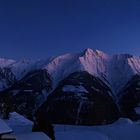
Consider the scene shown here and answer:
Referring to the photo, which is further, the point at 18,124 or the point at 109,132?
the point at 109,132

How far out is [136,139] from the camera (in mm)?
61281

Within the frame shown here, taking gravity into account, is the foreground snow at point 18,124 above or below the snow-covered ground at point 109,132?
above

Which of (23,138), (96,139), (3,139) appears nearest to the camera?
(3,139)

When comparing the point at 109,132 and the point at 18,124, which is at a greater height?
the point at 18,124

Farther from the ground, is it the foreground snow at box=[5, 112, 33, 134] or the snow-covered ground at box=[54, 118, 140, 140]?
the foreground snow at box=[5, 112, 33, 134]

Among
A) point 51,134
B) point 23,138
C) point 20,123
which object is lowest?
point 20,123

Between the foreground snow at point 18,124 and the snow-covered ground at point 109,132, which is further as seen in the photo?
the snow-covered ground at point 109,132

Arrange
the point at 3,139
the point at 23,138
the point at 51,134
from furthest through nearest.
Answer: the point at 51,134 < the point at 23,138 < the point at 3,139

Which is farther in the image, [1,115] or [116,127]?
[116,127]

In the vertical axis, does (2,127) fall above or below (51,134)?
above

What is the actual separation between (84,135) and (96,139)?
5.89ft

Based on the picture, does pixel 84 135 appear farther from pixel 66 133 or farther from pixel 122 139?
pixel 122 139

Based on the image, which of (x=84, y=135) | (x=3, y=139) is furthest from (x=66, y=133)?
(x=3, y=139)

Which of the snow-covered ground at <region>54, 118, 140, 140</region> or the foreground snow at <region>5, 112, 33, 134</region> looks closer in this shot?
the foreground snow at <region>5, 112, 33, 134</region>
